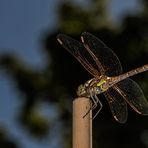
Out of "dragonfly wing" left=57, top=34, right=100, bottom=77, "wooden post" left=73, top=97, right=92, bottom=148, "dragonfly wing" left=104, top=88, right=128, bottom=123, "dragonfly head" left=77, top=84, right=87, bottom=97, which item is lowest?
"wooden post" left=73, top=97, right=92, bottom=148

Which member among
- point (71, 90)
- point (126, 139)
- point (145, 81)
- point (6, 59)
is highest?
point (6, 59)

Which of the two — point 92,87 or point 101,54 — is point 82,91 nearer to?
point 92,87

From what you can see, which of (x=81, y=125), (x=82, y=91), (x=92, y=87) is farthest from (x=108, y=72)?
(x=81, y=125)

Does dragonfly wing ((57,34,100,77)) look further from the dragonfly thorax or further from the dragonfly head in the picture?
the dragonfly head


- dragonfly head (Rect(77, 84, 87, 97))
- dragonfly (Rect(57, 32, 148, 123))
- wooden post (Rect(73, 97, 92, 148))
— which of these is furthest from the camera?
dragonfly (Rect(57, 32, 148, 123))

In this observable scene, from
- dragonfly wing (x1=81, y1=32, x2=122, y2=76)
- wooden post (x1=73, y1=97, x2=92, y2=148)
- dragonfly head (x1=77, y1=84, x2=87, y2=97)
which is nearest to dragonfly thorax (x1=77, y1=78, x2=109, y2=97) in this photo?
dragonfly head (x1=77, y1=84, x2=87, y2=97)

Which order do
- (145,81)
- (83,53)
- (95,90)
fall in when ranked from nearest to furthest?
(95,90) → (83,53) → (145,81)

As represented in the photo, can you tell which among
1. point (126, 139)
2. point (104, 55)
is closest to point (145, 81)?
point (126, 139)

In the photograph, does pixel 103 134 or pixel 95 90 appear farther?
pixel 103 134

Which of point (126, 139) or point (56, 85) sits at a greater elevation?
point (56, 85)

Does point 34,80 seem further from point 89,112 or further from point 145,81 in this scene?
point 89,112
